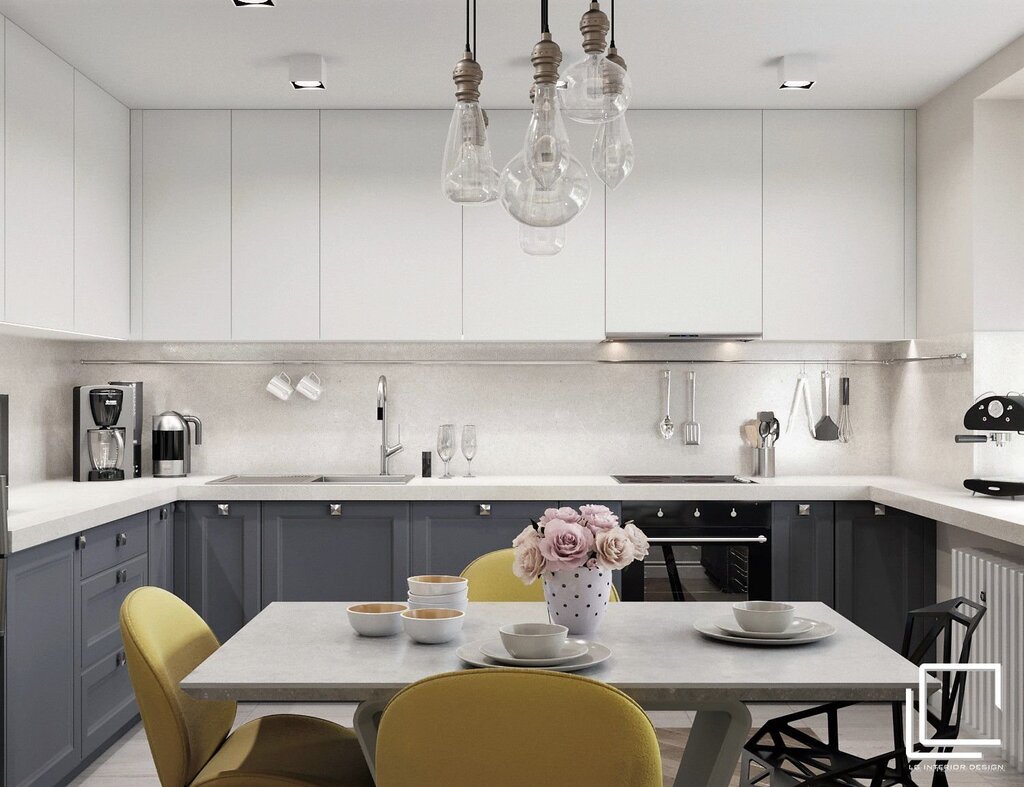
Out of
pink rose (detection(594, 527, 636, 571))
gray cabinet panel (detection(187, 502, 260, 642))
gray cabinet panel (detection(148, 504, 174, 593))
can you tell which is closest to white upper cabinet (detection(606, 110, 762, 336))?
gray cabinet panel (detection(187, 502, 260, 642))

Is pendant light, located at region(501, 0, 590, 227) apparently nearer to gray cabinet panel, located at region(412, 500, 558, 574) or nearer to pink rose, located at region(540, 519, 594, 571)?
pink rose, located at region(540, 519, 594, 571)

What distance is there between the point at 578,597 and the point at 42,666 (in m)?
1.81

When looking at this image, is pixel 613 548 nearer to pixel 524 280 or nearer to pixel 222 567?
pixel 524 280

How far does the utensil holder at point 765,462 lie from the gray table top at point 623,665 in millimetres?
2252

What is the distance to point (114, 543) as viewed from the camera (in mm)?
3512

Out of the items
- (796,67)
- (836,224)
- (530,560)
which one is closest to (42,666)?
(530,560)

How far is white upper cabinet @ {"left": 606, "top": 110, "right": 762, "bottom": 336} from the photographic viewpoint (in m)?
4.33

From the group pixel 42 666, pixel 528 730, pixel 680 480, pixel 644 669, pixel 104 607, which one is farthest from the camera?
pixel 680 480

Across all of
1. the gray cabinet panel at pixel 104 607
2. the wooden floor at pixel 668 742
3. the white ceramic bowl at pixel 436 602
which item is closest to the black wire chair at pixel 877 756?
the white ceramic bowl at pixel 436 602

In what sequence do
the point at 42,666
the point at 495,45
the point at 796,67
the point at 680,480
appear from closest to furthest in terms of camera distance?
the point at 42,666
the point at 495,45
the point at 796,67
the point at 680,480

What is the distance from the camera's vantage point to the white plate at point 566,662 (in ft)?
6.11

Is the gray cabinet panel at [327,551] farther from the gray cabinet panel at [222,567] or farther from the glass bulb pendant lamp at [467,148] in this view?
the glass bulb pendant lamp at [467,148]

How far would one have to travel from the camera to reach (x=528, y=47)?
358 cm

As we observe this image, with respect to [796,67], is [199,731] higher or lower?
lower
